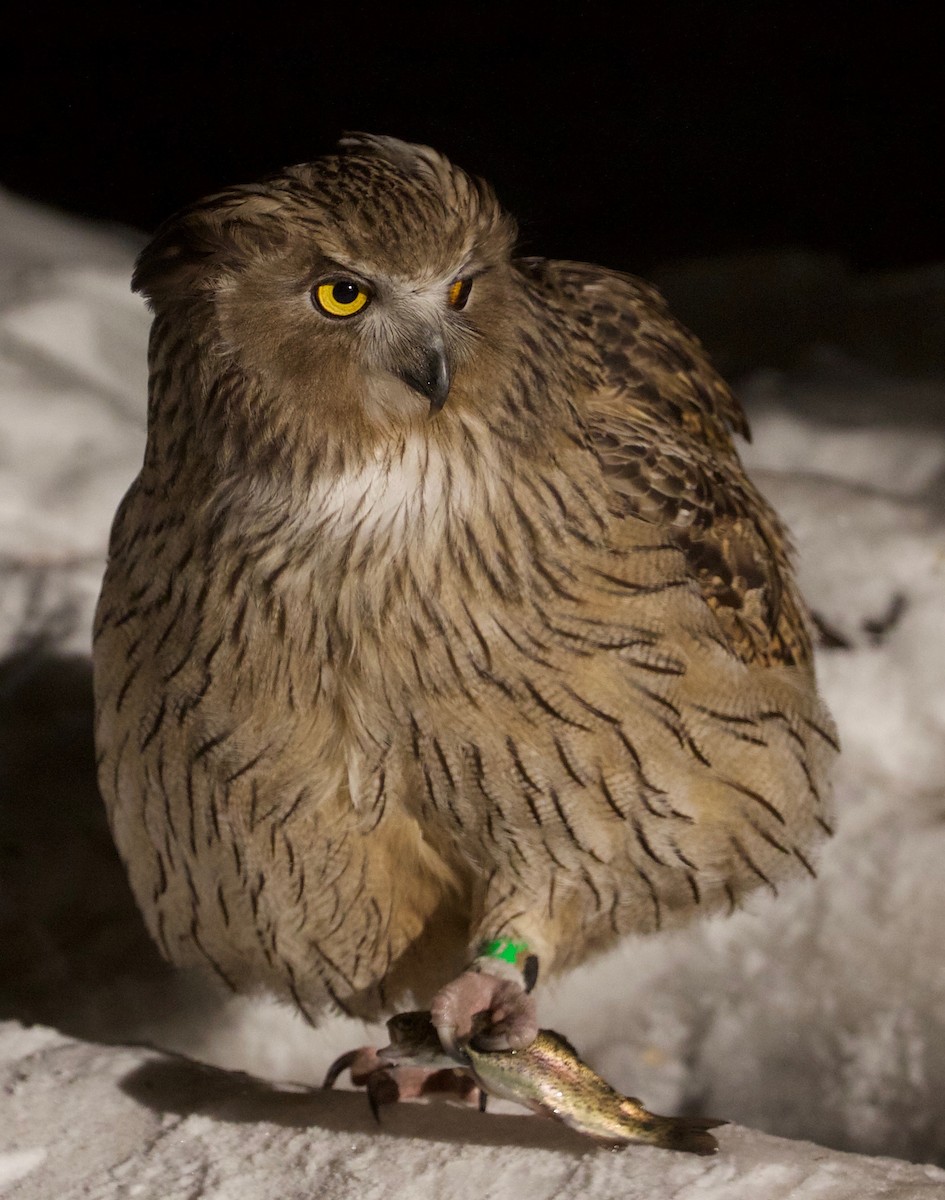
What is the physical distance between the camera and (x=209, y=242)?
147cm

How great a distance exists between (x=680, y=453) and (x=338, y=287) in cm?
61

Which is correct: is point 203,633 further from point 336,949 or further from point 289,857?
point 336,949

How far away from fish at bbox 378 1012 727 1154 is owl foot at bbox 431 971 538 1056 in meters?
0.01

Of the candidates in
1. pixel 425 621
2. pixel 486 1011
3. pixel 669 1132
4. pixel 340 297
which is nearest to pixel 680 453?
pixel 425 621

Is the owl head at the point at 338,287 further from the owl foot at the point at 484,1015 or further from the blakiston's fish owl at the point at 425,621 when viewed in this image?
the owl foot at the point at 484,1015

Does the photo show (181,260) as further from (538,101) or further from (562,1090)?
(538,101)

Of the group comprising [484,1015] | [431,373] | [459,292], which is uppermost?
[459,292]

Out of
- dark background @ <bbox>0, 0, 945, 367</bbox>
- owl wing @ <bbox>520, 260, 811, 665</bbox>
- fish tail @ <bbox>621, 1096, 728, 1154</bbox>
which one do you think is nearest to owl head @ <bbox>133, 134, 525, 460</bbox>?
owl wing @ <bbox>520, 260, 811, 665</bbox>

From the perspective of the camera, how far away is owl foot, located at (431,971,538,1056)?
1.75m

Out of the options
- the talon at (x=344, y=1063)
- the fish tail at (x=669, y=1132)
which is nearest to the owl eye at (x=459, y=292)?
the fish tail at (x=669, y=1132)

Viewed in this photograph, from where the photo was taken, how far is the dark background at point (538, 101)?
2.89 m

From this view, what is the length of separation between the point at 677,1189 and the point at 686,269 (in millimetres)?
2650

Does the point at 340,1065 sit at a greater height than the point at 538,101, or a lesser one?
lesser

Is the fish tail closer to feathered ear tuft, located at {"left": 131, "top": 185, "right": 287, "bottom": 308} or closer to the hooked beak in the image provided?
the hooked beak
